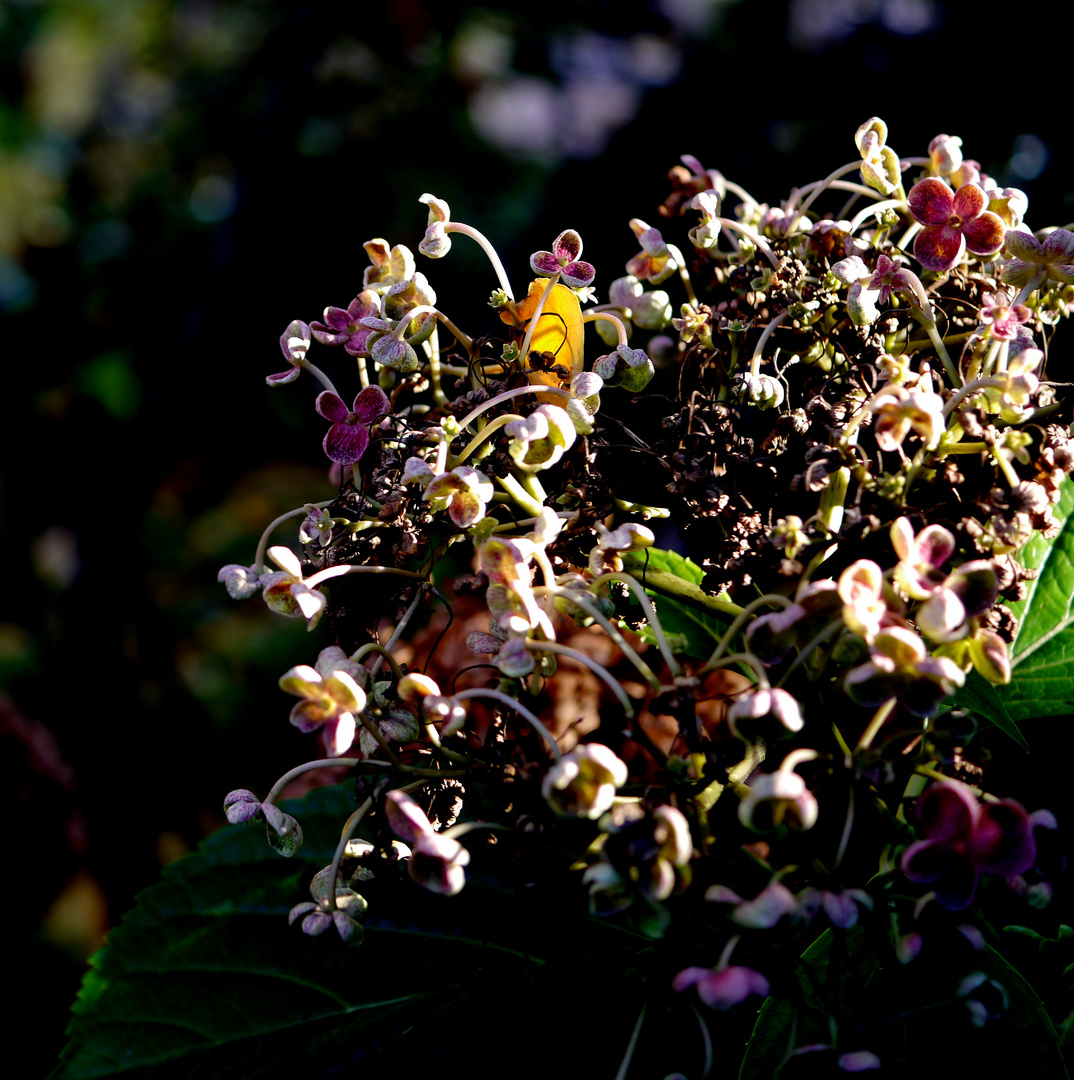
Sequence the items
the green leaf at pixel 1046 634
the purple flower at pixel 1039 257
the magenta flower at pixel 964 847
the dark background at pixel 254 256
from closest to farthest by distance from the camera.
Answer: the magenta flower at pixel 964 847
the purple flower at pixel 1039 257
the green leaf at pixel 1046 634
the dark background at pixel 254 256

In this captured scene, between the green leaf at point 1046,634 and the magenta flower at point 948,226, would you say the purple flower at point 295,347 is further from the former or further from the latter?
the green leaf at point 1046,634

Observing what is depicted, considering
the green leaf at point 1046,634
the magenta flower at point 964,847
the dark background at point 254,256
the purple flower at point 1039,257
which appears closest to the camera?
the magenta flower at point 964,847

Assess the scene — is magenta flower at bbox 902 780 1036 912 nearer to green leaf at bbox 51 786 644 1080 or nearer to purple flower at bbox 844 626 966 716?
purple flower at bbox 844 626 966 716

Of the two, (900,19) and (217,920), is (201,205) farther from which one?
(217,920)

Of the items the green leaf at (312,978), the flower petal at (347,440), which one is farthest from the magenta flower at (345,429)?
the green leaf at (312,978)

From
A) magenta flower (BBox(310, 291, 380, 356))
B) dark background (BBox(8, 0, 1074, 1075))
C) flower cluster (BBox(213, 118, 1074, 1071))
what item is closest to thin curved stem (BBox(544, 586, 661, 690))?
flower cluster (BBox(213, 118, 1074, 1071))

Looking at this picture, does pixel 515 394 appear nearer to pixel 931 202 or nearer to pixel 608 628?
pixel 608 628
